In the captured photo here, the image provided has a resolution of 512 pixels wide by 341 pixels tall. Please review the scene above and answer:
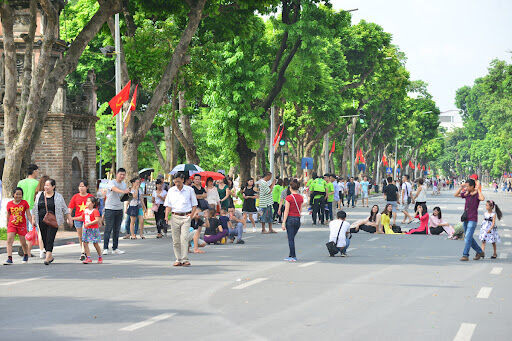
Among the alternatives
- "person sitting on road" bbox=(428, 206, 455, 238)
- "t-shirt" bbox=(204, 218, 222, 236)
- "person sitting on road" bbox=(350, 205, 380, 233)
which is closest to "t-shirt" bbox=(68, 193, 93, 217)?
"t-shirt" bbox=(204, 218, 222, 236)

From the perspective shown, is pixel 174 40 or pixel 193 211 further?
pixel 174 40

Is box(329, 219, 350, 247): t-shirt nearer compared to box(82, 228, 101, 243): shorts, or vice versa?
box(82, 228, 101, 243): shorts

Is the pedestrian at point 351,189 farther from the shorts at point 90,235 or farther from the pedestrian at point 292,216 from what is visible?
the shorts at point 90,235

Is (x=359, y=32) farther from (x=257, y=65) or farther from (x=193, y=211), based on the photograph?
(x=193, y=211)

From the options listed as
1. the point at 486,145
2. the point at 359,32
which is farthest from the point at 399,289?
the point at 486,145

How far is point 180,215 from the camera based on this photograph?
15.9 meters

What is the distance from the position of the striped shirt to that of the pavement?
7.33 m

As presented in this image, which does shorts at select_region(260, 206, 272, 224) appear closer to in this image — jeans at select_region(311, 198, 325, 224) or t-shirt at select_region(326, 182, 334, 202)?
jeans at select_region(311, 198, 325, 224)

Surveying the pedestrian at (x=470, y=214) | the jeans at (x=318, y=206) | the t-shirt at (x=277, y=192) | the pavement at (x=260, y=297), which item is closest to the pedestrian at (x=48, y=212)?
the pavement at (x=260, y=297)

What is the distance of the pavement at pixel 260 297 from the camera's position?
8.88 m

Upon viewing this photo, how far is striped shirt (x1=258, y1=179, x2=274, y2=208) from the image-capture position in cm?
2619

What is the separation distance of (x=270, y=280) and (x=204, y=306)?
301cm

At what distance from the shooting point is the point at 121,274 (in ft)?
47.2

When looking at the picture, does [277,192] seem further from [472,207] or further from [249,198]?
[472,207]
